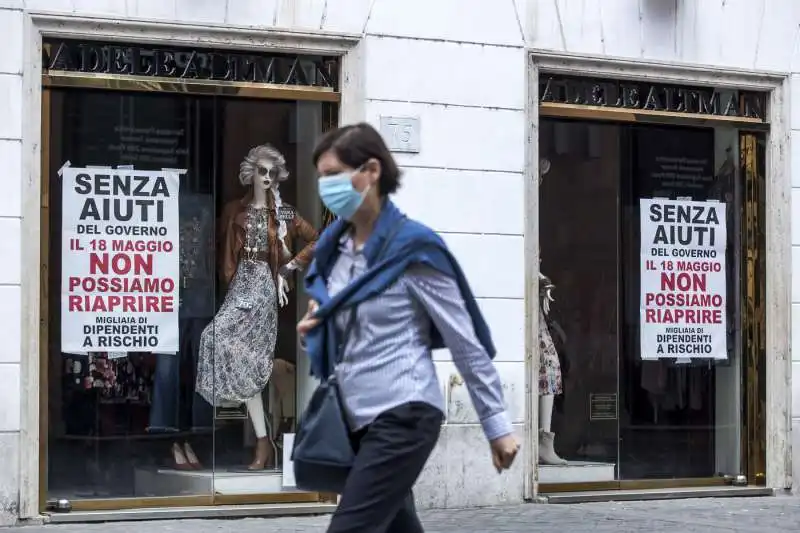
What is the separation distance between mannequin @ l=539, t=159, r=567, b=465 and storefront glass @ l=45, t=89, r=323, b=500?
1.88 meters

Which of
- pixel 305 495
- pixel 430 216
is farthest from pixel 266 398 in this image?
pixel 430 216

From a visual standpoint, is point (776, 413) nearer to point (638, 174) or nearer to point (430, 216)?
point (638, 174)

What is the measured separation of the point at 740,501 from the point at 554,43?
3591mm

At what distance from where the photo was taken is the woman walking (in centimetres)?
495

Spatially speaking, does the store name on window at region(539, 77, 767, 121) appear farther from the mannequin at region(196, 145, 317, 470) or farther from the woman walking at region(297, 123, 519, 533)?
the woman walking at region(297, 123, 519, 533)

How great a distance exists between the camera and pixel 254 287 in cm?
1092

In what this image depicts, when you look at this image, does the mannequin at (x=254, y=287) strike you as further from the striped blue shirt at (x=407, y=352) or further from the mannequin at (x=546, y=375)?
the striped blue shirt at (x=407, y=352)

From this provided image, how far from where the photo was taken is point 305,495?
10.9 meters

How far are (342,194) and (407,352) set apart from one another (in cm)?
53

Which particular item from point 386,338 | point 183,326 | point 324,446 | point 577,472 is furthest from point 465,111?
point 324,446

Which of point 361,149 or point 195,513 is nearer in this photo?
point 361,149

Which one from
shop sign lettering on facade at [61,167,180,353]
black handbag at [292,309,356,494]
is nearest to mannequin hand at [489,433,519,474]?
black handbag at [292,309,356,494]

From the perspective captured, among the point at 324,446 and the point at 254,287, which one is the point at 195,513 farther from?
the point at 324,446

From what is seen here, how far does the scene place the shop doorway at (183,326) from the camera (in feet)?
33.7
